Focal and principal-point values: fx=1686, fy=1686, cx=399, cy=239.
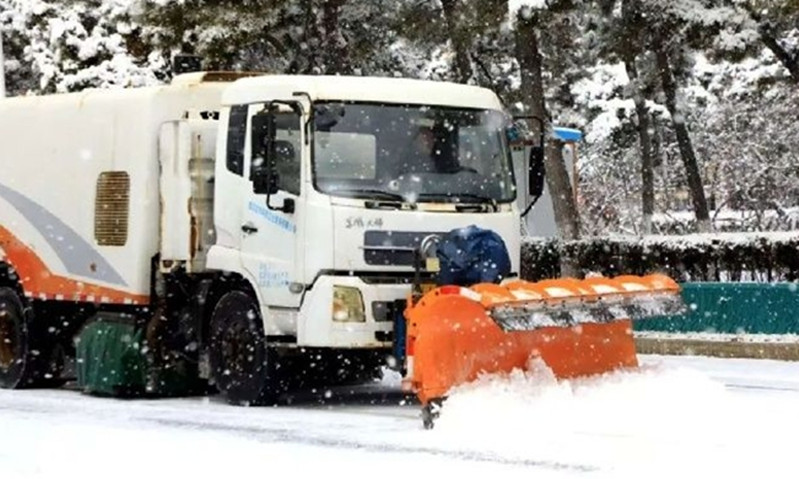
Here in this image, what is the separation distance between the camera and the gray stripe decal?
→ 16.0 metres

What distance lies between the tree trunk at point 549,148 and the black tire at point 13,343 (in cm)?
1096

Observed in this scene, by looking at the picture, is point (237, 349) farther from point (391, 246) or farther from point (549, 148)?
point (549, 148)

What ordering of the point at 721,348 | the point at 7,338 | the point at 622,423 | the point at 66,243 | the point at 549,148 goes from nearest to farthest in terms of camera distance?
the point at 622,423 → the point at 66,243 → the point at 7,338 → the point at 721,348 → the point at 549,148

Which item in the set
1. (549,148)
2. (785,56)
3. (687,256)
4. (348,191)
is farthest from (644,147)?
(348,191)

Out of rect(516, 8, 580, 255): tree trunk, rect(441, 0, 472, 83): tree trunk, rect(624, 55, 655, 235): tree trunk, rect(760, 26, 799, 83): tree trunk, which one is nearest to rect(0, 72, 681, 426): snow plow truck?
rect(441, 0, 472, 83): tree trunk

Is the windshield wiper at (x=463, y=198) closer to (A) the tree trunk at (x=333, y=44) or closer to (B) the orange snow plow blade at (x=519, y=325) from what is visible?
(B) the orange snow plow blade at (x=519, y=325)

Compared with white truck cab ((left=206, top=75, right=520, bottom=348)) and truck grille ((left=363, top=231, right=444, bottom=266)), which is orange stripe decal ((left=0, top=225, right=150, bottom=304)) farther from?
truck grille ((left=363, top=231, right=444, bottom=266))

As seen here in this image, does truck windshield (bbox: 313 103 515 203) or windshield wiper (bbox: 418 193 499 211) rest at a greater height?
truck windshield (bbox: 313 103 515 203)

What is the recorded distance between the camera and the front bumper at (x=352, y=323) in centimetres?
1343

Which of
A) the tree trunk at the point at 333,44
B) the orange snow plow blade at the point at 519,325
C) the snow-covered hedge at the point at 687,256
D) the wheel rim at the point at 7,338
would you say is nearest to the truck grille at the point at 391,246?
the orange snow plow blade at the point at 519,325

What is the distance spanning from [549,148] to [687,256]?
675 cm

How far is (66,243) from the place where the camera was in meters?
16.6

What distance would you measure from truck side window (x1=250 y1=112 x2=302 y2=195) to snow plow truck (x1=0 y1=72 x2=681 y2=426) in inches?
0.6

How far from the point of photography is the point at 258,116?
14.1m
